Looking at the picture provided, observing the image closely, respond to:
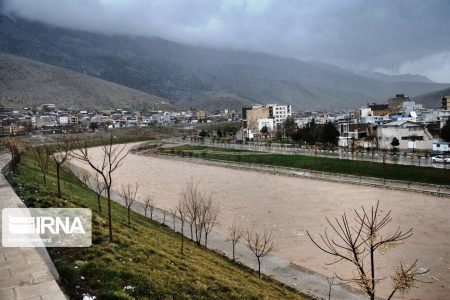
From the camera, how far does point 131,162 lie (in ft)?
239

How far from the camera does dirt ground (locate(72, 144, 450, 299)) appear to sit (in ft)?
62.3

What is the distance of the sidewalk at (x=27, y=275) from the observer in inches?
340

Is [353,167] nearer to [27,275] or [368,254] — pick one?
[368,254]

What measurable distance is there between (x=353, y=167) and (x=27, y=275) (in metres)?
42.9

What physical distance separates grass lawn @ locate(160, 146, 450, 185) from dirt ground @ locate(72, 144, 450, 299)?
466 centimetres

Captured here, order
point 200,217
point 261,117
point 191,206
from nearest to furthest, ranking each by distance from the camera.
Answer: point 200,217 < point 191,206 < point 261,117

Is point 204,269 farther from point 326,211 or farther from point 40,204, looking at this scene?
point 326,211

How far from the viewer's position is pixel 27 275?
9.60m

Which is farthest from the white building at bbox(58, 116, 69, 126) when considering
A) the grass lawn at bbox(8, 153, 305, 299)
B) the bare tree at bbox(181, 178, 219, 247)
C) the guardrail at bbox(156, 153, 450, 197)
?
the grass lawn at bbox(8, 153, 305, 299)

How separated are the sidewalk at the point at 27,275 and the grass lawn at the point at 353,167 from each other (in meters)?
37.4

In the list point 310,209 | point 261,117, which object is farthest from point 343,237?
point 261,117

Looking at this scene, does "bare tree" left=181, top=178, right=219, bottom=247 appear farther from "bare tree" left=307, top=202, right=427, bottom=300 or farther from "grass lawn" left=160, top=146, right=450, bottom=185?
"grass lawn" left=160, top=146, right=450, bottom=185

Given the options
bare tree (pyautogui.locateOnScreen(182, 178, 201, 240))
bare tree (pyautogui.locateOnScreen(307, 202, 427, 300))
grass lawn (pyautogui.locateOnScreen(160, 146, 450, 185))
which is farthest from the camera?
grass lawn (pyautogui.locateOnScreen(160, 146, 450, 185))

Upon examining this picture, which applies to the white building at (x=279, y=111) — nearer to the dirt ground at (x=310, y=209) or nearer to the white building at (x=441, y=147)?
the white building at (x=441, y=147)
